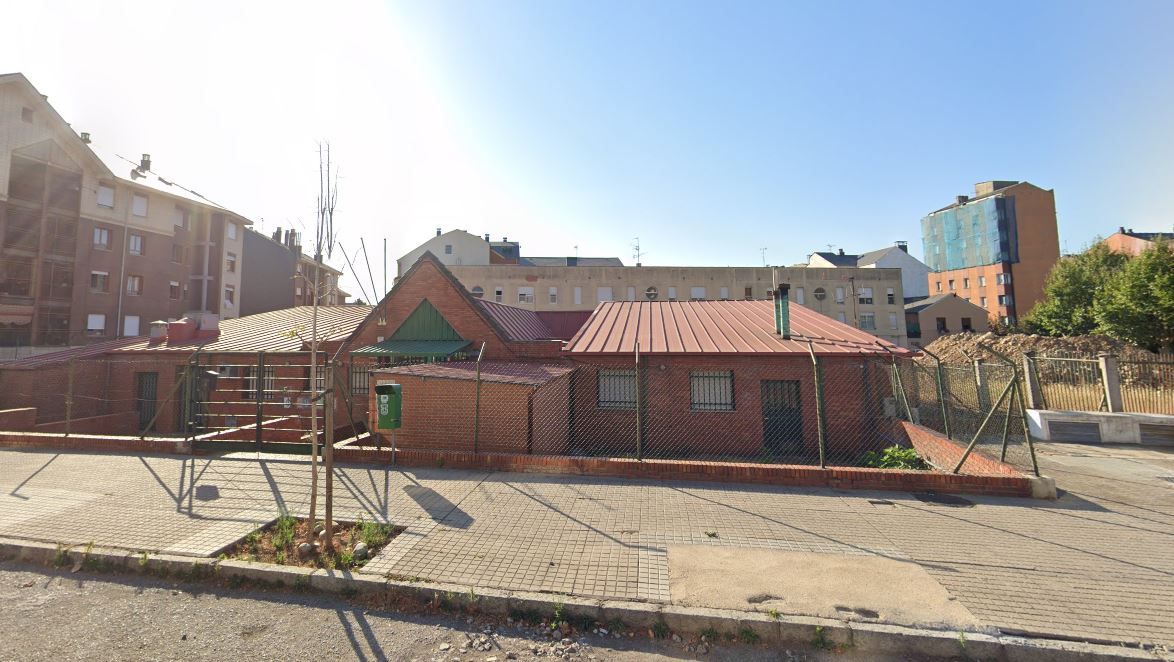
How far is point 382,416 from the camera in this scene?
840 cm

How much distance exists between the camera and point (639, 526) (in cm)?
586

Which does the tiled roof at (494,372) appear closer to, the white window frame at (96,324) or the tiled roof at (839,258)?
the white window frame at (96,324)

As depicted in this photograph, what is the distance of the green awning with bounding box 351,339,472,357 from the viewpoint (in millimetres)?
13023

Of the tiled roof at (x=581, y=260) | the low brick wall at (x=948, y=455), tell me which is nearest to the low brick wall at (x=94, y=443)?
the low brick wall at (x=948, y=455)

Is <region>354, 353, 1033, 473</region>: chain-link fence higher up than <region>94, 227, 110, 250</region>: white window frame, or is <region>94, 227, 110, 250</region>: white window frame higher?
<region>94, 227, 110, 250</region>: white window frame

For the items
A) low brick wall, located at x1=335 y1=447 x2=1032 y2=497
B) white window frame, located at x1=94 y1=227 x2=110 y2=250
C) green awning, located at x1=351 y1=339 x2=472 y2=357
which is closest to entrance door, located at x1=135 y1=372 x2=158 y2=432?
green awning, located at x1=351 y1=339 x2=472 y2=357

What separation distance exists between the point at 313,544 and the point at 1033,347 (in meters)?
38.5

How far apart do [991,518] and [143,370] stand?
24.4 m

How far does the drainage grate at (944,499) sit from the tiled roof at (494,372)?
6851 mm

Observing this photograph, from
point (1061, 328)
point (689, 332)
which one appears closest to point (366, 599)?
point (689, 332)

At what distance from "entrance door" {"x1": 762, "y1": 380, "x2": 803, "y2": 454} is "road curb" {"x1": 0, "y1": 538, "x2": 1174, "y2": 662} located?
317 inches

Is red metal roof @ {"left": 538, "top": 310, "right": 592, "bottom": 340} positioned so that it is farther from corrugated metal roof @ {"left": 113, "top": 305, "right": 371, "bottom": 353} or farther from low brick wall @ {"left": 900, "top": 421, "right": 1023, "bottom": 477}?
low brick wall @ {"left": 900, "top": 421, "right": 1023, "bottom": 477}

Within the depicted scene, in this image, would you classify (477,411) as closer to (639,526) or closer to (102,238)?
(639,526)

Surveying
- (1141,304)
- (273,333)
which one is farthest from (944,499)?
(1141,304)
